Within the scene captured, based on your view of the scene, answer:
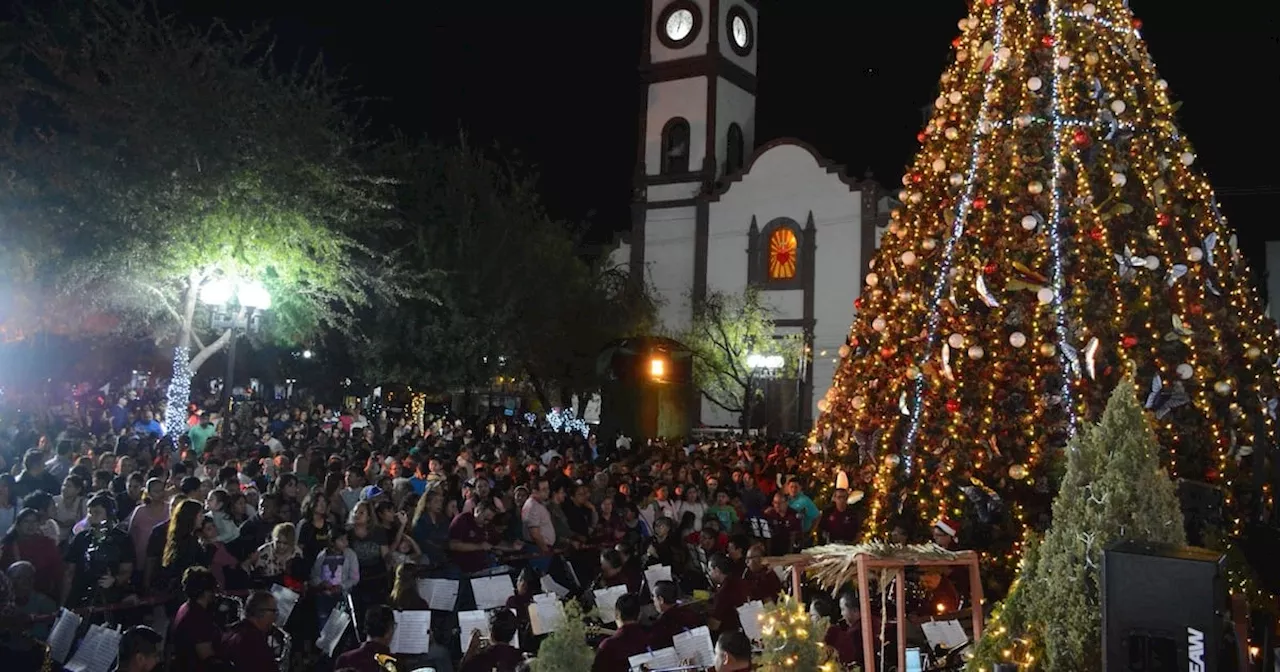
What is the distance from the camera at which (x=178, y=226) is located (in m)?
20.1

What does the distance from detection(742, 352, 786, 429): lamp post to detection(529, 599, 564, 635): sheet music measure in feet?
90.2

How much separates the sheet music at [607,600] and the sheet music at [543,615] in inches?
32.7

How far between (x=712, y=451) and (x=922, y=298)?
1204 centimetres

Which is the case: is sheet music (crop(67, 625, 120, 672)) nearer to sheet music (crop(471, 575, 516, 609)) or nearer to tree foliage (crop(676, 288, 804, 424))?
sheet music (crop(471, 575, 516, 609))

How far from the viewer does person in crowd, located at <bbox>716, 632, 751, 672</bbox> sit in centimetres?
644

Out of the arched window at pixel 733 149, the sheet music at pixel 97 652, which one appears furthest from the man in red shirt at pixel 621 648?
the arched window at pixel 733 149

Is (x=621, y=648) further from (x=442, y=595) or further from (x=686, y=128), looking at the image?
(x=686, y=128)

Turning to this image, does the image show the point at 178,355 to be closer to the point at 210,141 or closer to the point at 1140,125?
the point at 210,141

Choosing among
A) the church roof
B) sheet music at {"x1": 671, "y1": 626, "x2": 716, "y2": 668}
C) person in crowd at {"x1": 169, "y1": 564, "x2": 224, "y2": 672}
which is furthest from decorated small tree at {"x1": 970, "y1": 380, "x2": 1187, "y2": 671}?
the church roof

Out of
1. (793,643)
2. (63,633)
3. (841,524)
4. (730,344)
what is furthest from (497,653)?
(730,344)

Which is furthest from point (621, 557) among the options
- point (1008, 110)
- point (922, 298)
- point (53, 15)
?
point (53, 15)

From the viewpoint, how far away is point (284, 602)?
8828mm

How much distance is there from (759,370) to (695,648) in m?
32.5

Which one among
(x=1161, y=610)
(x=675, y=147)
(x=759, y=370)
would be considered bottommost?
(x=1161, y=610)
